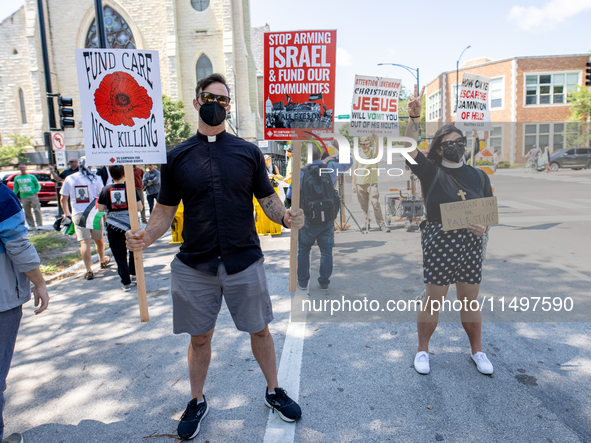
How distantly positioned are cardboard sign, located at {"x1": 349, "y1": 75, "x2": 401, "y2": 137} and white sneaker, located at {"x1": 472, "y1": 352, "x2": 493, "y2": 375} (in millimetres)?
→ 2242

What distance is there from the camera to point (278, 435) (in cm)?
257

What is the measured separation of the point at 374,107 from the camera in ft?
14.7

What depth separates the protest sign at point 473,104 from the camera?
4047mm

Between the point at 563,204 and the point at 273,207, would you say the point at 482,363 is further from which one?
the point at 563,204

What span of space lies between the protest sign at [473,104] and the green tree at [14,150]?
33885 millimetres

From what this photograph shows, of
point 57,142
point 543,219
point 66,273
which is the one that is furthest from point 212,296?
point 57,142

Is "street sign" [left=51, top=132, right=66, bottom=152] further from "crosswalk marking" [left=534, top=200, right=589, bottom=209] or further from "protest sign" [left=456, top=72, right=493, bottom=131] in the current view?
"crosswalk marking" [left=534, top=200, right=589, bottom=209]

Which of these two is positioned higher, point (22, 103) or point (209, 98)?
point (22, 103)

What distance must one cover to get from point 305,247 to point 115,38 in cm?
3593

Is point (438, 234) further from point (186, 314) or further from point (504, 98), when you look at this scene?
point (504, 98)

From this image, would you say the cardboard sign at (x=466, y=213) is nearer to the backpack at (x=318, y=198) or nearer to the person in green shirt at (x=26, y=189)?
the backpack at (x=318, y=198)

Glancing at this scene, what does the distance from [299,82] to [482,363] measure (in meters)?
2.64

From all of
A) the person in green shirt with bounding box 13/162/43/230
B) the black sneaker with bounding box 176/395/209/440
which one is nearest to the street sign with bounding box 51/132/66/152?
the person in green shirt with bounding box 13/162/43/230

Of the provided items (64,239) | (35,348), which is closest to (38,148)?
(64,239)
